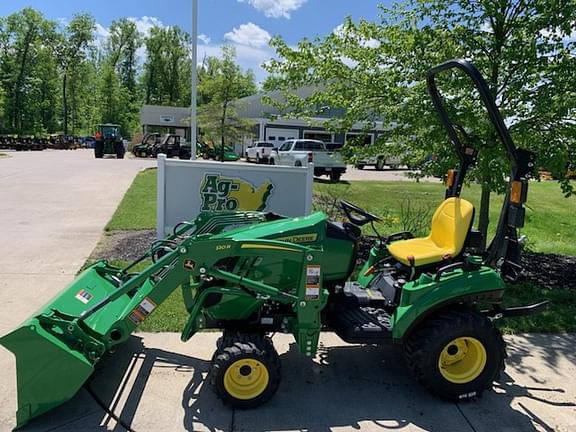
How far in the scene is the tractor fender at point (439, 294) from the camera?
3.38m

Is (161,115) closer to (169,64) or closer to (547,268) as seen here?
(169,64)

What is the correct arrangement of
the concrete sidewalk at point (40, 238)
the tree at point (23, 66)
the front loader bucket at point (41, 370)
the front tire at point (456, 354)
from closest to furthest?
the front loader bucket at point (41, 370), the front tire at point (456, 354), the concrete sidewalk at point (40, 238), the tree at point (23, 66)

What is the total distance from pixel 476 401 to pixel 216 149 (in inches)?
1238

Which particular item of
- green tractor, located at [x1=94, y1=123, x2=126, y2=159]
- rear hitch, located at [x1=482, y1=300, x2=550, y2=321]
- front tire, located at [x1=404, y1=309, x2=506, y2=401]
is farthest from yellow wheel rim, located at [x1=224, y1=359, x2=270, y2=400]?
green tractor, located at [x1=94, y1=123, x2=126, y2=159]

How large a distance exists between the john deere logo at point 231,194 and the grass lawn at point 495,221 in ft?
6.13

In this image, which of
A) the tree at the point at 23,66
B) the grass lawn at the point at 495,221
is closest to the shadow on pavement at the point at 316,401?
the grass lawn at the point at 495,221

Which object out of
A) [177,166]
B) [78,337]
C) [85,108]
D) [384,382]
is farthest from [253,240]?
[85,108]

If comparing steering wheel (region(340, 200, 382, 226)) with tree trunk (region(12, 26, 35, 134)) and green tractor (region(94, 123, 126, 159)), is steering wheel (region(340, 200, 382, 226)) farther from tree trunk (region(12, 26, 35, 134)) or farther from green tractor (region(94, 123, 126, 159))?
tree trunk (region(12, 26, 35, 134))

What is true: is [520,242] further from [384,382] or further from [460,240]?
[384,382]

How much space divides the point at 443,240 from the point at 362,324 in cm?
102

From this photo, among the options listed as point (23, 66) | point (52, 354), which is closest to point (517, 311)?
point (52, 354)

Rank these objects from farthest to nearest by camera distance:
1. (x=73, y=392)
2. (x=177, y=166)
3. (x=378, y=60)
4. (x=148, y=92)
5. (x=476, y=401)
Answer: (x=148, y=92), (x=177, y=166), (x=378, y=60), (x=476, y=401), (x=73, y=392)

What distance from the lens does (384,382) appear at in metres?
3.71

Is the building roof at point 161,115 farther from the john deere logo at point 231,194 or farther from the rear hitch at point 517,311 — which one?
the rear hitch at point 517,311
